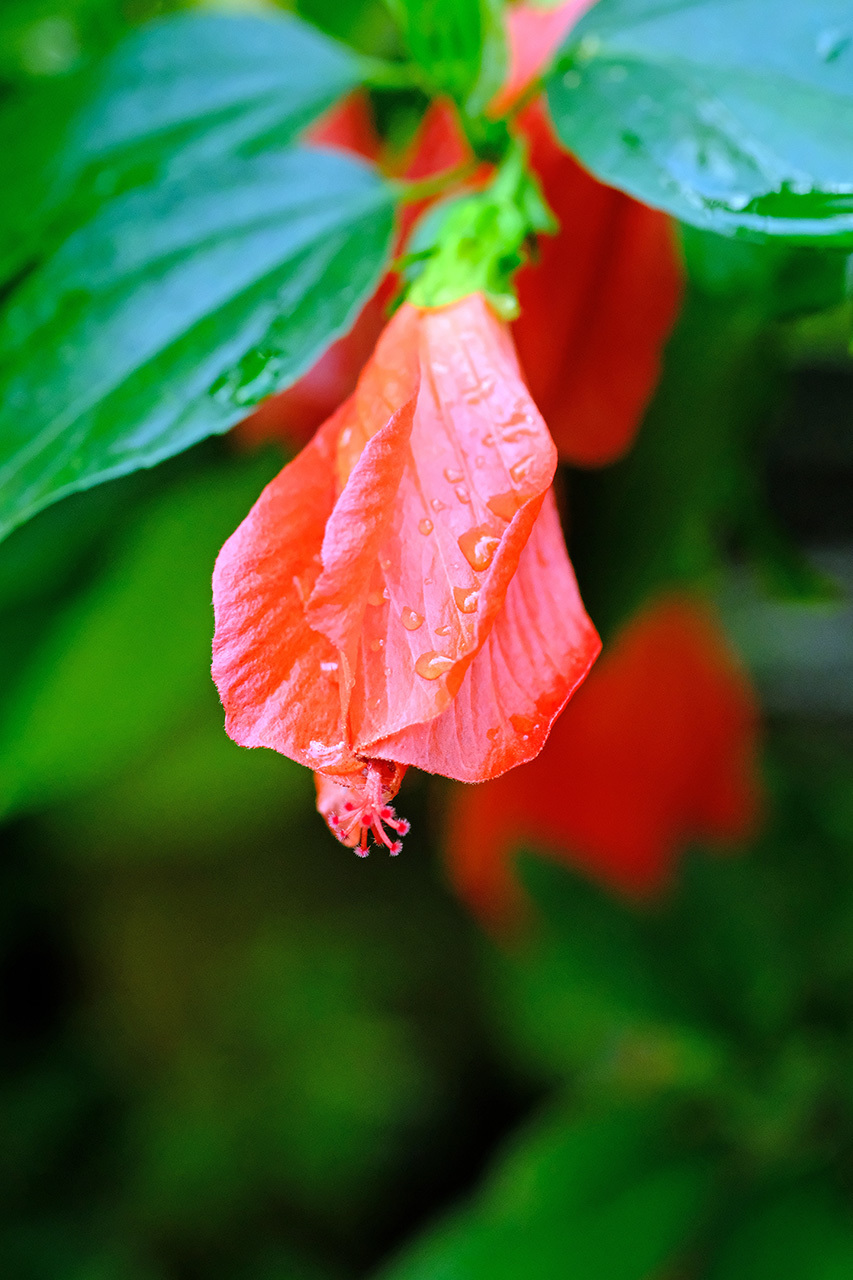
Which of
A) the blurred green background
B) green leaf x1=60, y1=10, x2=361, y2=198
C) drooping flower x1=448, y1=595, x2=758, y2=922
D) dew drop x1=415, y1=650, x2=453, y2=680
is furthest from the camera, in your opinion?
drooping flower x1=448, y1=595, x2=758, y2=922

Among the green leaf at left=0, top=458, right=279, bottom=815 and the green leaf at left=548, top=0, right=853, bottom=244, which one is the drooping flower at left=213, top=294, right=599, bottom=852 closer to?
the green leaf at left=548, top=0, right=853, bottom=244

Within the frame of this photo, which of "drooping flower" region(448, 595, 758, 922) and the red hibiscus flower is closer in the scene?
the red hibiscus flower

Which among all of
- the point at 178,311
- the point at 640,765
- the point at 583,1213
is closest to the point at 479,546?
the point at 178,311

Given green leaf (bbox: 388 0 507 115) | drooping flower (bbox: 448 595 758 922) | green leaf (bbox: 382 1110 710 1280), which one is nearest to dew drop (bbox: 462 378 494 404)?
green leaf (bbox: 388 0 507 115)

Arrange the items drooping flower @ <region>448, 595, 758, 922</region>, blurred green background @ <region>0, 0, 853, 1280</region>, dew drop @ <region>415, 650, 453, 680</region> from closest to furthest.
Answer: dew drop @ <region>415, 650, 453, 680</region> < blurred green background @ <region>0, 0, 853, 1280</region> < drooping flower @ <region>448, 595, 758, 922</region>

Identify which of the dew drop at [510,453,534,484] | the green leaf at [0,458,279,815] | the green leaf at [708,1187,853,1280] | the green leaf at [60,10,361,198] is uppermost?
the green leaf at [60,10,361,198]

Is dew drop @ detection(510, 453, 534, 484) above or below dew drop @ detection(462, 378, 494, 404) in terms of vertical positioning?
below

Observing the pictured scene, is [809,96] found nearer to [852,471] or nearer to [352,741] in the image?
[352,741]

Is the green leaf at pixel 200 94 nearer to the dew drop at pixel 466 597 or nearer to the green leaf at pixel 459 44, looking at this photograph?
the green leaf at pixel 459 44

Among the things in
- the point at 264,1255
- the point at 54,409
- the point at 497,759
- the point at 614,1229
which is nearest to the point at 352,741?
the point at 497,759
